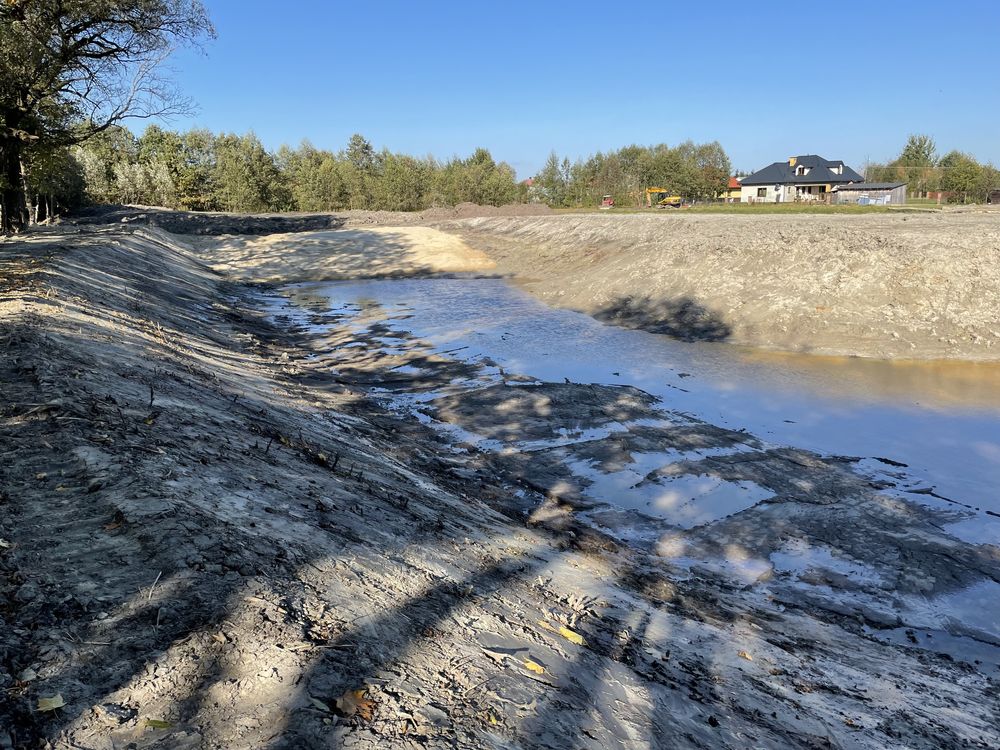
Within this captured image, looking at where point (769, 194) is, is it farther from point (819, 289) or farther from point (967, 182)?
point (819, 289)

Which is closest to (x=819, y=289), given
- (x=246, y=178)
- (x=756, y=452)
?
(x=756, y=452)

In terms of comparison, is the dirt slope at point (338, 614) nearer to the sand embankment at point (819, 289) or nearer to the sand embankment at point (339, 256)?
the sand embankment at point (819, 289)

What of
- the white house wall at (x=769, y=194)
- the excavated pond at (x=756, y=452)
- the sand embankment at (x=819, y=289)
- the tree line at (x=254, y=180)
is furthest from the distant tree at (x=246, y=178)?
the white house wall at (x=769, y=194)

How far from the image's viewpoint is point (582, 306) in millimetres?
20453

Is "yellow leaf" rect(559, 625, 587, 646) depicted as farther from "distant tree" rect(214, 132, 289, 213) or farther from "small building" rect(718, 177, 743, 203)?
"small building" rect(718, 177, 743, 203)

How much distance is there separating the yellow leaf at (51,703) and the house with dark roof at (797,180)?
86679mm

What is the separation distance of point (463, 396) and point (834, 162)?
91.9 metres

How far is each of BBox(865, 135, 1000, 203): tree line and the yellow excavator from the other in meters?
26.3

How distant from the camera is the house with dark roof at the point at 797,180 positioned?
264 ft

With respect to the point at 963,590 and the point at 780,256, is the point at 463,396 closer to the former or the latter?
the point at 963,590

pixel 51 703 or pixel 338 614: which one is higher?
pixel 51 703

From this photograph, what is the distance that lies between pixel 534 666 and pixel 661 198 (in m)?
78.2

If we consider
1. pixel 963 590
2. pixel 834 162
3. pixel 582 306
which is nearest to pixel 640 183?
pixel 834 162

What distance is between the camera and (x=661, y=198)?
76000mm
